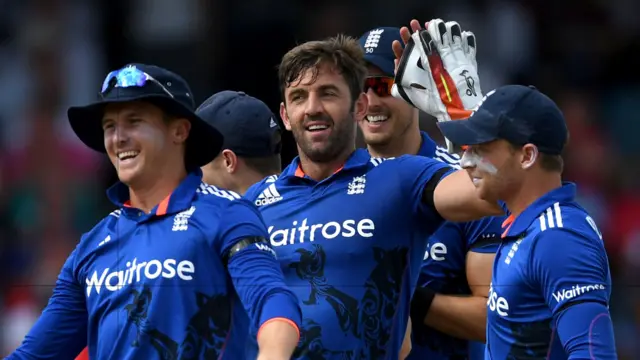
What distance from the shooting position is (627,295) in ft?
16.8

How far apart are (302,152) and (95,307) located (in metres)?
0.99

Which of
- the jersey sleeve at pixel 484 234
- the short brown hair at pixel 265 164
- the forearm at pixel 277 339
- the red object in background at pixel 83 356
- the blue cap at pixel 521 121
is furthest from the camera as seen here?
the short brown hair at pixel 265 164

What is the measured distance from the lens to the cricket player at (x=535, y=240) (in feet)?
14.1

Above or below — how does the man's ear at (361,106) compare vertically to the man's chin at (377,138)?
above

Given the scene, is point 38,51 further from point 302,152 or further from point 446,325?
point 446,325

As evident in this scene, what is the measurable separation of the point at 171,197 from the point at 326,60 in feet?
2.81

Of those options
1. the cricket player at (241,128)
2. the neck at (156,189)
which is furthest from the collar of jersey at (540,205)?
the cricket player at (241,128)

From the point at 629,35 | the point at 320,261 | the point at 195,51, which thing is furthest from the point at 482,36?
the point at 195,51

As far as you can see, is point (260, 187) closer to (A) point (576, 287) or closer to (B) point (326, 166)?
(B) point (326, 166)

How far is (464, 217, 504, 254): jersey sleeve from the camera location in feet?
18.0

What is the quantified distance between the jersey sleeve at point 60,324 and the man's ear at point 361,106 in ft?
3.61

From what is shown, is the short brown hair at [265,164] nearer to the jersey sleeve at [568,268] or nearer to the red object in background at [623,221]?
the red object in background at [623,221]

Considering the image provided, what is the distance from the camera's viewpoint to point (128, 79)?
473 centimetres

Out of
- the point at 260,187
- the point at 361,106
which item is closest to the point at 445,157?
the point at 361,106
